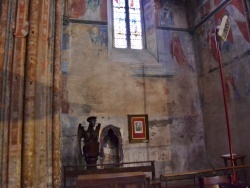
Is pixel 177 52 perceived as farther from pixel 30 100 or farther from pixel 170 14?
pixel 30 100

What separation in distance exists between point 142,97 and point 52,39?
549 cm

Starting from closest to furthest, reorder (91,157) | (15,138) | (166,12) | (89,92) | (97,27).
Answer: (15,138), (91,157), (89,92), (97,27), (166,12)

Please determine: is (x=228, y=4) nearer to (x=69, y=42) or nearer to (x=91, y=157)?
(x=69, y=42)

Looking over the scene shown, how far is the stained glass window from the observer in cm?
1083

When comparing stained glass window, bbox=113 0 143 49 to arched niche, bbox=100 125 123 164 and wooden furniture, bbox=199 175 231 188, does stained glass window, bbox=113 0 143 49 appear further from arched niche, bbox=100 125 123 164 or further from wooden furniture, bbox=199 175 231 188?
wooden furniture, bbox=199 175 231 188

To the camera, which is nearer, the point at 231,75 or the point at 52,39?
the point at 52,39

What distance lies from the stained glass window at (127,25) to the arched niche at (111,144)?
3728 millimetres

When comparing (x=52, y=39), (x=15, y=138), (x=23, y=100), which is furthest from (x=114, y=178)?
(x=52, y=39)

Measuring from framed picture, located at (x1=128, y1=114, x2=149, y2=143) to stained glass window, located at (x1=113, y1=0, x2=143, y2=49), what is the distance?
10.5ft

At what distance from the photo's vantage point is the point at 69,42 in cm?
971

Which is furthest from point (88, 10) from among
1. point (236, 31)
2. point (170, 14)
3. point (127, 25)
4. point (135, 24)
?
point (236, 31)

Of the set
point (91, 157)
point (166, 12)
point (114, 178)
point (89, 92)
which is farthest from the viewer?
point (166, 12)

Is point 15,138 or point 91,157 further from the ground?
point 15,138

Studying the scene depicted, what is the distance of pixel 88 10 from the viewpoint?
1030 cm
